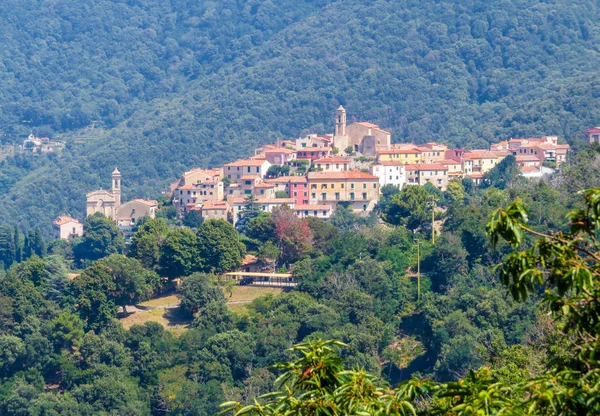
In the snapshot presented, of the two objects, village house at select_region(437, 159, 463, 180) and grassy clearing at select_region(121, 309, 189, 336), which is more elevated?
village house at select_region(437, 159, 463, 180)

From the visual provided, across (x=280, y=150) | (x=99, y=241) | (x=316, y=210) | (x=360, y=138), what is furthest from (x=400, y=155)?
(x=99, y=241)

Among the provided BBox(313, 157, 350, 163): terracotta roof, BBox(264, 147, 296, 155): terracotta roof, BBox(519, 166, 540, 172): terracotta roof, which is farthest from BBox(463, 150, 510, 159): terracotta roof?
BBox(264, 147, 296, 155): terracotta roof

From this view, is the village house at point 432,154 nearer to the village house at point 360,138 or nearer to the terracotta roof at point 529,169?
the village house at point 360,138

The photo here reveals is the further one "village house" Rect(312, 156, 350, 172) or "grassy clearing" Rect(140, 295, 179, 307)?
"village house" Rect(312, 156, 350, 172)

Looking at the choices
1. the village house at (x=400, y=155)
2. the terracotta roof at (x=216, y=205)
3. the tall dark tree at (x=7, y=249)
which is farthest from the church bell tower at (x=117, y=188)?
the village house at (x=400, y=155)

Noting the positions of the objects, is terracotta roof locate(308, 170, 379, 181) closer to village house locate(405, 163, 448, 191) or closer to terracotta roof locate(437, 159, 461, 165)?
village house locate(405, 163, 448, 191)
